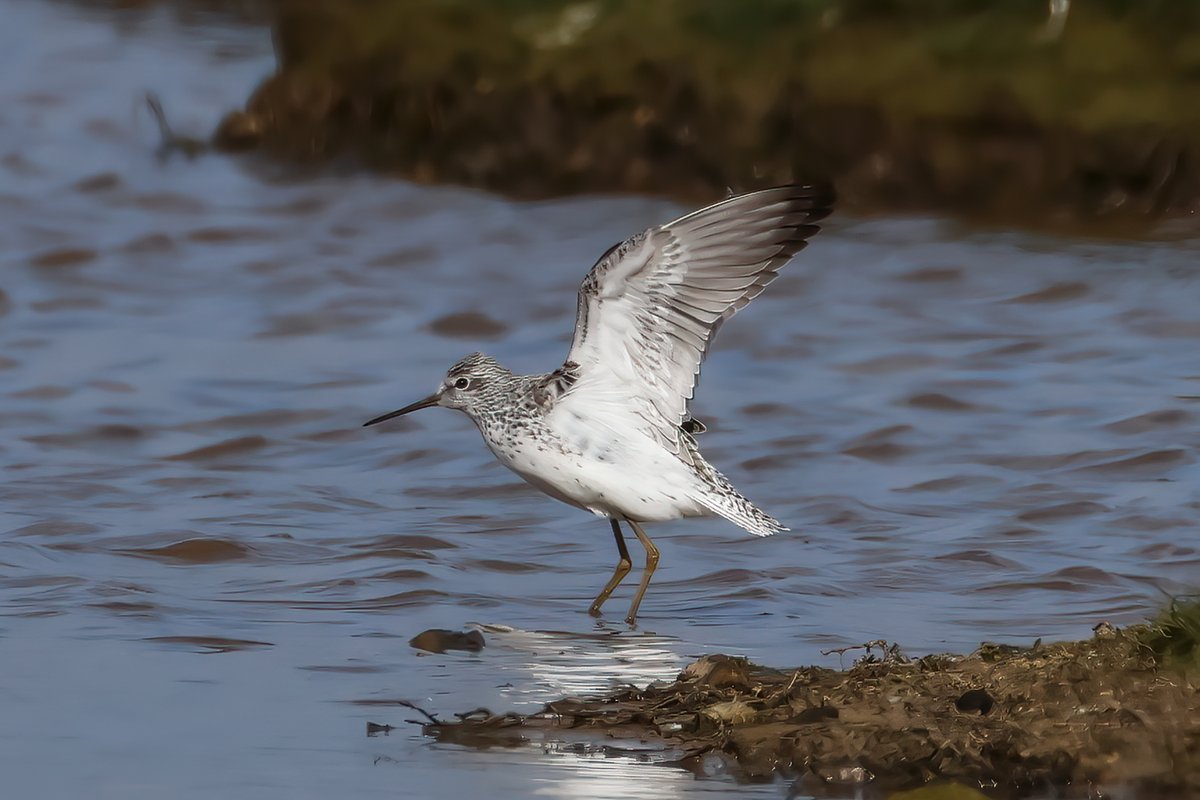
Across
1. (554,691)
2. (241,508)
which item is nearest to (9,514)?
(241,508)

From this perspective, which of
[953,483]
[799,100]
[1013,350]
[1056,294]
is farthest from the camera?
[799,100]

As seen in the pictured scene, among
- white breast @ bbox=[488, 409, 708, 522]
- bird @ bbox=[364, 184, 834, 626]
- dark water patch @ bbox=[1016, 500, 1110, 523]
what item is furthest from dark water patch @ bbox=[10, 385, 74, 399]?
dark water patch @ bbox=[1016, 500, 1110, 523]

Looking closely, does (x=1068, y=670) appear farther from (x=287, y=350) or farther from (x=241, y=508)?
(x=287, y=350)

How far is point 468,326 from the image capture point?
12.0m

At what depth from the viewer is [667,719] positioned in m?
5.32

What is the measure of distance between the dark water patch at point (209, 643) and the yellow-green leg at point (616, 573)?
1360 mm

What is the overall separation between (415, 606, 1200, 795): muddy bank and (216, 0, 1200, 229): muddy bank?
314 inches

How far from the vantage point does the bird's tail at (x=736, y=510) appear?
746 cm

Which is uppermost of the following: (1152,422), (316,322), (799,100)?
(799,100)

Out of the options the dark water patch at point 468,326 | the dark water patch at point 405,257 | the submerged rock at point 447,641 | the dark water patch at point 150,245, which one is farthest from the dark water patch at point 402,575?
the dark water patch at point 150,245

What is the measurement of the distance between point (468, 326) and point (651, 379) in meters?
4.48

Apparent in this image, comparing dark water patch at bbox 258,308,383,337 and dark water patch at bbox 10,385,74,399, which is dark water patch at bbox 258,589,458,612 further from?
dark water patch at bbox 258,308,383,337

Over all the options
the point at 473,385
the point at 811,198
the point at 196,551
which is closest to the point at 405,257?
the point at 473,385

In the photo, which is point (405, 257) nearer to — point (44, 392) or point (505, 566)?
point (44, 392)
